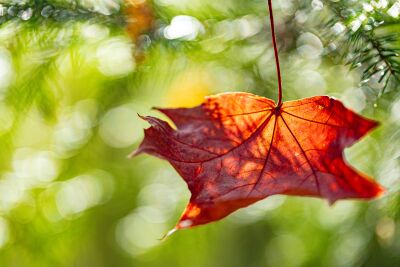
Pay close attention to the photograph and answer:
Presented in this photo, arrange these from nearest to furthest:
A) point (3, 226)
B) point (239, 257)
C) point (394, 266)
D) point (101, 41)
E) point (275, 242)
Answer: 1. point (101, 41)
2. point (394, 266)
3. point (3, 226)
4. point (275, 242)
5. point (239, 257)

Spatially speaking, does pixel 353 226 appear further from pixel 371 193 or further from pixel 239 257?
pixel 239 257

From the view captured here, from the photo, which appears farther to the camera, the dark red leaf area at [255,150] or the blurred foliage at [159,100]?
the blurred foliage at [159,100]

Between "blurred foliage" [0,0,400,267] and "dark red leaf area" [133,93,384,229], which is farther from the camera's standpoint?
"blurred foliage" [0,0,400,267]

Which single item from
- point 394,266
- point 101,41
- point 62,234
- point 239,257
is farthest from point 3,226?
point 239,257

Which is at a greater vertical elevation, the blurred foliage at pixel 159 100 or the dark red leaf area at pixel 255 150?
the dark red leaf area at pixel 255 150

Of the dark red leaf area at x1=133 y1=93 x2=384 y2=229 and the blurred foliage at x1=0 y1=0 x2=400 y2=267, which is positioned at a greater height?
the dark red leaf area at x1=133 y1=93 x2=384 y2=229
